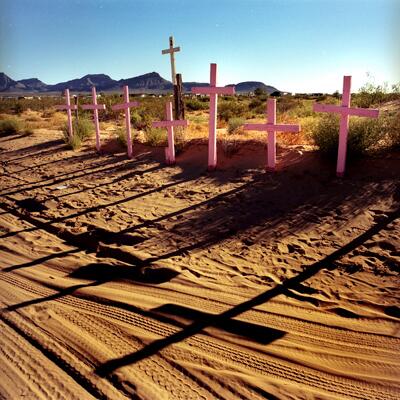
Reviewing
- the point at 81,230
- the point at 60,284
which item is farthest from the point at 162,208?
the point at 60,284

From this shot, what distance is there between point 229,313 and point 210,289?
1.56ft

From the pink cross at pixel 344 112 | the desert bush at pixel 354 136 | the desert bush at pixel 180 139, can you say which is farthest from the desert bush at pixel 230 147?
the pink cross at pixel 344 112

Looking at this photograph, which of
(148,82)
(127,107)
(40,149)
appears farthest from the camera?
(148,82)

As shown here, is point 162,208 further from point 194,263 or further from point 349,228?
point 349,228

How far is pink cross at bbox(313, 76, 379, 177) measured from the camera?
6762 millimetres

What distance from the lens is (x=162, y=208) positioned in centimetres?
670

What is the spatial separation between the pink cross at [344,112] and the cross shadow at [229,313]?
7.37 ft

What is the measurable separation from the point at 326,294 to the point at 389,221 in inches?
85.6

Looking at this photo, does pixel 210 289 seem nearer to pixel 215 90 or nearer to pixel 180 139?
pixel 215 90

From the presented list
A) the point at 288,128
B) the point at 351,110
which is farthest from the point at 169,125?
the point at 351,110

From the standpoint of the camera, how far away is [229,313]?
3658 millimetres

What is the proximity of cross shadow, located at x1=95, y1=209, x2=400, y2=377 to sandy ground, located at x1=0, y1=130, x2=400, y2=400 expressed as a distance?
0.6 inches

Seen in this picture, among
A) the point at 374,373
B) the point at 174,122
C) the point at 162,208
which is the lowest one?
the point at 374,373

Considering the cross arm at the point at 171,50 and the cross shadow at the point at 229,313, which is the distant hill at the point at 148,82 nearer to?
the cross arm at the point at 171,50
